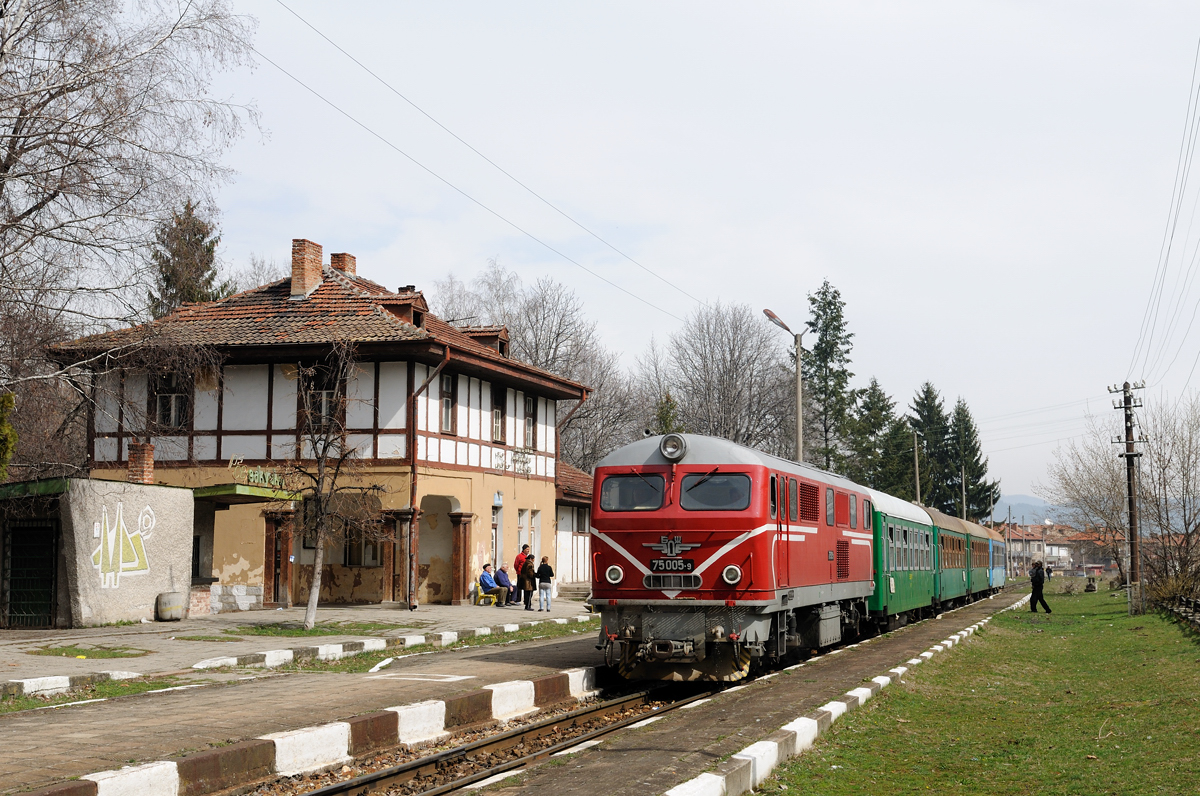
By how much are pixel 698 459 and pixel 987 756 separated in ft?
18.8

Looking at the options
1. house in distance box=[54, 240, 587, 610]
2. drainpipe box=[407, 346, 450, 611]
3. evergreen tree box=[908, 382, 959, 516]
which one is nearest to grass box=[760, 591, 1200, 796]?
drainpipe box=[407, 346, 450, 611]

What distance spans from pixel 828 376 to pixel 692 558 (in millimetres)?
54929

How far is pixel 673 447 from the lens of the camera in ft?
47.1

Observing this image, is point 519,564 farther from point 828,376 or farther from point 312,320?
point 828,376

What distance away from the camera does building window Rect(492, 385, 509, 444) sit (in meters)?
31.3

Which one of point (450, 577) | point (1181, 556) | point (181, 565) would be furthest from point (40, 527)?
point (1181, 556)

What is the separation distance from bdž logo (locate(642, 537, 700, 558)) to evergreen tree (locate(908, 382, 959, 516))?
75.7 metres

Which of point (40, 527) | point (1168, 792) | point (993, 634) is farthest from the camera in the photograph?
point (993, 634)

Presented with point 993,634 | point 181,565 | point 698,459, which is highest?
point 698,459

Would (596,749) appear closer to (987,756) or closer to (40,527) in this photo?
(987,756)

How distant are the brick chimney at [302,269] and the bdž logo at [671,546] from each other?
59.7ft

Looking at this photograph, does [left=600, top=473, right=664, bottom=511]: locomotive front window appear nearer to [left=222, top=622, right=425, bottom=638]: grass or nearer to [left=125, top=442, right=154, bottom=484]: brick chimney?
[left=222, top=622, right=425, bottom=638]: grass

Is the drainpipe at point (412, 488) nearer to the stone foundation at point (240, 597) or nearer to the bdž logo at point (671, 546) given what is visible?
the stone foundation at point (240, 597)

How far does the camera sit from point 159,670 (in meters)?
14.4
